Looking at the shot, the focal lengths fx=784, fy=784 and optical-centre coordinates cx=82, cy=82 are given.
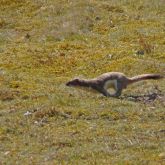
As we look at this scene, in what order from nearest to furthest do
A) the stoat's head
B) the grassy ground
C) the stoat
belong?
the grassy ground, the stoat, the stoat's head

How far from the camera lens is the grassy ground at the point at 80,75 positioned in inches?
479

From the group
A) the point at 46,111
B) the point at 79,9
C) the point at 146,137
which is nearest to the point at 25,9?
the point at 79,9

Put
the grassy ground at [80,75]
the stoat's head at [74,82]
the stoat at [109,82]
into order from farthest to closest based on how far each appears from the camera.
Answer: the stoat's head at [74,82] < the stoat at [109,82] < the grassy ground at [80,75]

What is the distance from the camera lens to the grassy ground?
39.9 ft

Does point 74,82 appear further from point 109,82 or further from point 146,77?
point 146,77

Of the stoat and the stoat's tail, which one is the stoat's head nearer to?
the stoat

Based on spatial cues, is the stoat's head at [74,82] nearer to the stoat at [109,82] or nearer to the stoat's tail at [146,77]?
the stoat at [109,82]

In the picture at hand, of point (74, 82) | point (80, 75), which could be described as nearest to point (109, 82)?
point (74, 82)

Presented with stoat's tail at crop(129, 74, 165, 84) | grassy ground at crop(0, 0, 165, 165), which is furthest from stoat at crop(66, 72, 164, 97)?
grassy ground at crop(0, 0, 165, 165)

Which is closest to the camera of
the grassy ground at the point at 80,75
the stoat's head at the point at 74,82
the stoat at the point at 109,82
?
the grassy ground at the point at 80,75

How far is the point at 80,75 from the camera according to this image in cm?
1902

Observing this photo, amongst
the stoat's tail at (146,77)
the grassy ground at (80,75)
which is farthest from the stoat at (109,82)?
the grassy ground at (80,75)

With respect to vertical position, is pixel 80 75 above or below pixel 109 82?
below

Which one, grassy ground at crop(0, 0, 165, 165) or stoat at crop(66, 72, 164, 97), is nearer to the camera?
grassy ground at crop(0, 0, 165, 165)
